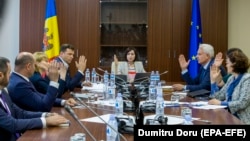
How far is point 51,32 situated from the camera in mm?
5996

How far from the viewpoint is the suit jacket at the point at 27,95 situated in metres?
2.91

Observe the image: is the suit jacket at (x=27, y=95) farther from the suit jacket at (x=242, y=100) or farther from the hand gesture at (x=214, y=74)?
the hand gesture at (x=214, y=74)

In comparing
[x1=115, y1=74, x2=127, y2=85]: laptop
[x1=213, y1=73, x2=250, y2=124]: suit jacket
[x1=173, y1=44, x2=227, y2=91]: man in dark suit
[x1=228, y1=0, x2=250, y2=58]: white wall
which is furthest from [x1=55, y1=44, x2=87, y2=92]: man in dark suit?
[x1=228, y1=0, x2=250, y2=58]: white wall

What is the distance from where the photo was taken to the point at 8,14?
6.28m

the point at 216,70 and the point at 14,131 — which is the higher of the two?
the point at 216,70

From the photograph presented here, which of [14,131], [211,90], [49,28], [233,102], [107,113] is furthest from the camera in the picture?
[49,28]

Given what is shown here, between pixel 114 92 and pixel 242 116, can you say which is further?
pixel 114 92

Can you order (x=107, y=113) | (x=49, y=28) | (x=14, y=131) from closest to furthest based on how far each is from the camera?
(x=14, y=131)
(x=107, y=113)
(x=49, y=28)

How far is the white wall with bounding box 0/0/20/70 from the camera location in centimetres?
627

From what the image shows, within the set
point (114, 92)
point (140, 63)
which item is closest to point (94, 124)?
point (114, 92)

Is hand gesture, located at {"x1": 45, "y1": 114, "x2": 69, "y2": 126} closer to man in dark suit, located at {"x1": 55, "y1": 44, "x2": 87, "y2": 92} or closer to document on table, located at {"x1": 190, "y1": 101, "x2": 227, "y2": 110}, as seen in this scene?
document on table, located at {"x1": 190, "y1": 101, "x2": 227, "y2": 110}

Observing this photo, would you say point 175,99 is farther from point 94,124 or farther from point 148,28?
point 148,28

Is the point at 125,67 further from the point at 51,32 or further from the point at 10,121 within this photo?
the point at 10,121

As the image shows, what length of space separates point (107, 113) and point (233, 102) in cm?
116
